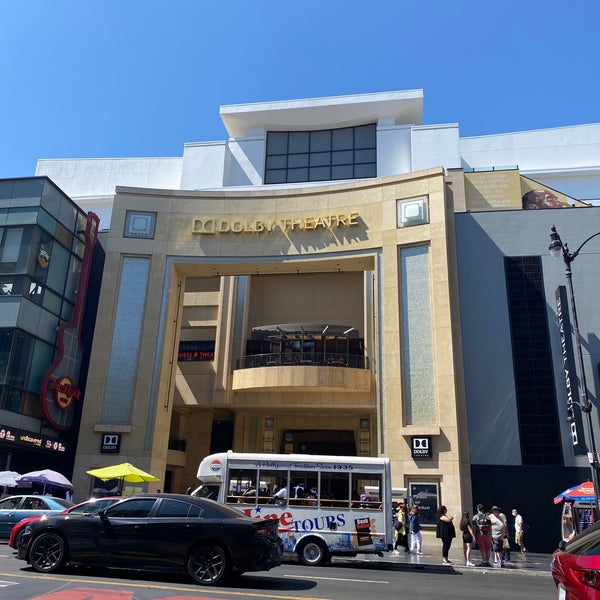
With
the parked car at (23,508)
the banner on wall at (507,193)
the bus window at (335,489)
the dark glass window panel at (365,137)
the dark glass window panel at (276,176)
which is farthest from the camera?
the dark glass window panel at (365,137)

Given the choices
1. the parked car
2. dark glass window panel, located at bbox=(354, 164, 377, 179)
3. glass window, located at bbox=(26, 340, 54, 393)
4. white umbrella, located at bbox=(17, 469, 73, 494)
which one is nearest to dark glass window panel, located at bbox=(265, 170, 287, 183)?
dark glass window panel, located at bbox=(354, 164, 377, 179)

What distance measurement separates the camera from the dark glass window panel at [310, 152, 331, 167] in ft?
137

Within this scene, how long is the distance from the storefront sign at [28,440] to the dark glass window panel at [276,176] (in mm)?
24202

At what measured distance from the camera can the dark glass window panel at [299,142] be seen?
43094 mm

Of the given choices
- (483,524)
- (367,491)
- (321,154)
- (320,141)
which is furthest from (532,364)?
(320,141)

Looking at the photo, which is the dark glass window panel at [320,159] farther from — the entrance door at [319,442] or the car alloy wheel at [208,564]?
the car alloy wheel at [208,564]

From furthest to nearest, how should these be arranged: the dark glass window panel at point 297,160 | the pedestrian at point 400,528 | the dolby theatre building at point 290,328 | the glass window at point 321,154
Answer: the dark glass window panel at point 297,160 < the glass window at point 321,154 < the dolby theatre building at point 290,328 < the pedestrian at point 400,528

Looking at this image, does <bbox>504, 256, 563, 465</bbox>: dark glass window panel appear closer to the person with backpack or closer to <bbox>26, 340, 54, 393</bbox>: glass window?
the person with backpack

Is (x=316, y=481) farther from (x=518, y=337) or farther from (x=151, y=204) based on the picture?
(x=151, y=204)

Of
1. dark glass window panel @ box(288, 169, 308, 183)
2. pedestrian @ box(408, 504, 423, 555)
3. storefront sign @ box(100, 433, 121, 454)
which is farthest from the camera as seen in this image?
dark glass window panel @ box(288, 169, 308, 183)

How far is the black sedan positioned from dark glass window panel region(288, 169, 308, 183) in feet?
111

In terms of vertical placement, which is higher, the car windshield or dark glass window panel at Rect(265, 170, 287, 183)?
dark glass window panel at Rect(265, 170, 287, 183)

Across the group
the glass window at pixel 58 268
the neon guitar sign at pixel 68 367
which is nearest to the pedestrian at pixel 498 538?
the neon guitar sign at pixel 68 367

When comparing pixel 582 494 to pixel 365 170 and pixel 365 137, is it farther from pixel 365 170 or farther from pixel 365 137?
pixel 365 137
